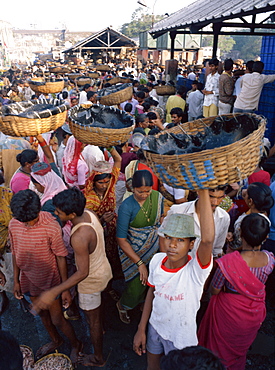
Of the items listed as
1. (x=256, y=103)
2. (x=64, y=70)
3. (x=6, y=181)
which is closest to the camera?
(x=6, y=181)

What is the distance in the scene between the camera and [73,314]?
3.45 m

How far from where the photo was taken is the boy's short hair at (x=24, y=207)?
7.72 ft

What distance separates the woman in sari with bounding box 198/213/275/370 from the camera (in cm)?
213

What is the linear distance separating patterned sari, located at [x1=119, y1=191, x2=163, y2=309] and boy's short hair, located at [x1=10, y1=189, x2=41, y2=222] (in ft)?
3.13

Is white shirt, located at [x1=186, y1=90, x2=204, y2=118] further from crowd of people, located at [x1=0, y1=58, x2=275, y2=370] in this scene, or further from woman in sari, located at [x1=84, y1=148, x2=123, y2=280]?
woman in sari, located at [x1=84, y1=148, x2=123, y2=280]

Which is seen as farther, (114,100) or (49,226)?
(114,100)

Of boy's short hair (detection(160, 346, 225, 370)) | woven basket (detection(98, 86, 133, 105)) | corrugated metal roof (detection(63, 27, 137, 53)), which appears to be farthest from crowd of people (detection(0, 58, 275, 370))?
corrugated metal roof (detection(63, 27, 137, 53))

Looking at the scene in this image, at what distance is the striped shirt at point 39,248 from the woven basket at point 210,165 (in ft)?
4.28

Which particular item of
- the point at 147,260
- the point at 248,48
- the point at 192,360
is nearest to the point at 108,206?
the point at 147,260

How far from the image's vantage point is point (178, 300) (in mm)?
1952

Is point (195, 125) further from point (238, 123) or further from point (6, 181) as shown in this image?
point (6, 181)

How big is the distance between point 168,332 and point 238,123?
1579 mm

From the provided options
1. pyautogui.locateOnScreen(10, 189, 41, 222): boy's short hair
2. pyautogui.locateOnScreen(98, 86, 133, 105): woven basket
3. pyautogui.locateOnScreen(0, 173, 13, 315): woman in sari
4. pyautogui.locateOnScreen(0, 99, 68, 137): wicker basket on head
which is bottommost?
pyautogui.locateOnScreen(0, 173, 13, 315): woman in sari

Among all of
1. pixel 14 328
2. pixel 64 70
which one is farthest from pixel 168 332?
pixel 64 70
